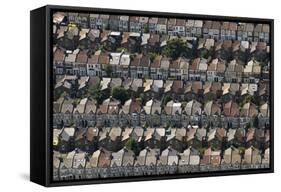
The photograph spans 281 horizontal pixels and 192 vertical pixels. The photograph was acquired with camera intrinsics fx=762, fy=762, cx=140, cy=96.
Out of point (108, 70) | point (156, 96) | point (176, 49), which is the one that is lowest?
point (156, 96)

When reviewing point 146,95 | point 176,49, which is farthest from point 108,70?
point 176,49

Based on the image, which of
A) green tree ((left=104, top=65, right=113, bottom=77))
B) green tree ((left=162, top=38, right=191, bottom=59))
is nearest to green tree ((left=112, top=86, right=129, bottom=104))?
green tree ((left=104, top=65, right=113, bottom=77))

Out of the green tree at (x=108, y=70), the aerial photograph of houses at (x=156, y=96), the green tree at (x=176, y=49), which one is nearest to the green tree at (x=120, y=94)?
the aerial photograph of houses at (x=156, y=96)

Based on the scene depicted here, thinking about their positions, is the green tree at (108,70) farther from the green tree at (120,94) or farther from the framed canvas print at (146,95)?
the green tree at (120,94)

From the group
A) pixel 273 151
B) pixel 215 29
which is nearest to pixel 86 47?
pixel 215 29

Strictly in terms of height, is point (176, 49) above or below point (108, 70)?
above

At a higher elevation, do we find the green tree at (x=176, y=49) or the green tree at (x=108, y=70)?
the green tree at (x=176, y=49)

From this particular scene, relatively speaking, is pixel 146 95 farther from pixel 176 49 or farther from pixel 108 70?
pixel 176 49
